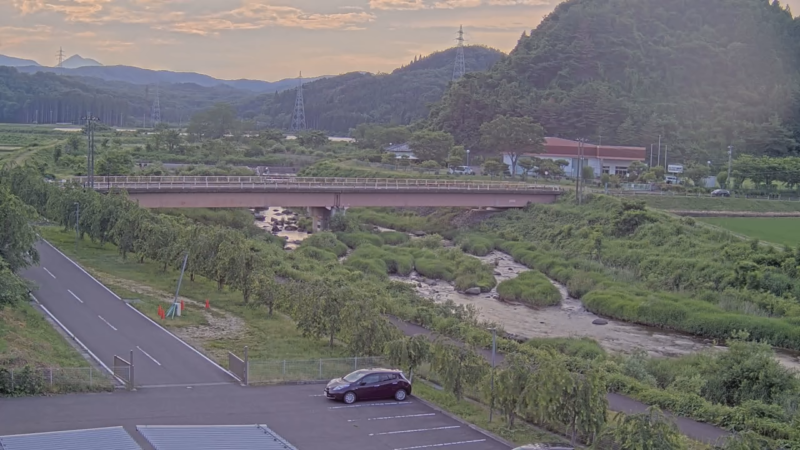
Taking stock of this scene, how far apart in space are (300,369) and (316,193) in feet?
131

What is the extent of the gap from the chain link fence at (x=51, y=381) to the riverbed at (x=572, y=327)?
1898 centimetres

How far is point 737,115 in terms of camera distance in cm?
11419

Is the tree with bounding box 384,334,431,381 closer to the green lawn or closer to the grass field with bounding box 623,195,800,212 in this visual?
the green lawn

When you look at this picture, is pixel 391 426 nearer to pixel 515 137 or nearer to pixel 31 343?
pixel 31 343

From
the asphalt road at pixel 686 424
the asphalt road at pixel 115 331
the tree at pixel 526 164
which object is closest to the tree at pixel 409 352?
the asphalt road at pixel 115 331

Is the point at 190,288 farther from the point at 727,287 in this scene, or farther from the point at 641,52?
the point at 641,52

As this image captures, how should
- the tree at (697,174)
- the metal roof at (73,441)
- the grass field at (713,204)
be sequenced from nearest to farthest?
the metal roof at (73,441), the grass field at (713,204), the tree at (697,174)

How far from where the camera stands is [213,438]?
59.7ft

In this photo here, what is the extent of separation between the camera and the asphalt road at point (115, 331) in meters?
24.7

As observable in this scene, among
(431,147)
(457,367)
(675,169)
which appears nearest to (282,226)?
(431,147)

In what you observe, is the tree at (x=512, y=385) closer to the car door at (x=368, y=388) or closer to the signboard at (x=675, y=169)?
the car door at (x=368, y=388)

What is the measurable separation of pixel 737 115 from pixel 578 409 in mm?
105597

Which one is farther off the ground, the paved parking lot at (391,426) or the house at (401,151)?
the house at (401,151)

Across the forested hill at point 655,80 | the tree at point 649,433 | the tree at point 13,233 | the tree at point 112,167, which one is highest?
the forested hill at point 655,80
